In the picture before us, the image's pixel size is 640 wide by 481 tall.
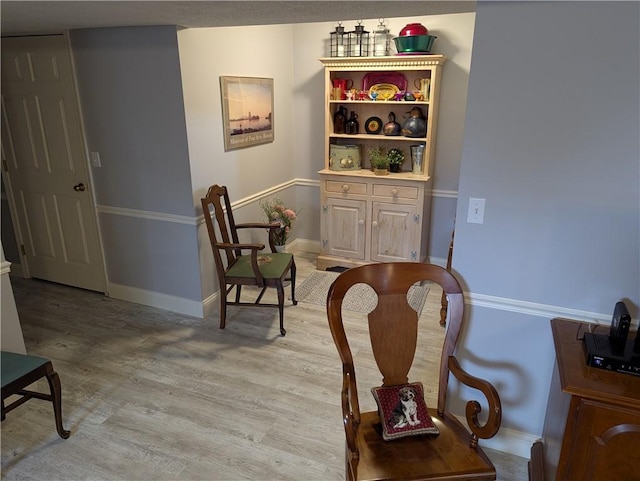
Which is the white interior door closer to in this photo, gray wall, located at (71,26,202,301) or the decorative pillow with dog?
gray wall, located at (71,26,202,301)

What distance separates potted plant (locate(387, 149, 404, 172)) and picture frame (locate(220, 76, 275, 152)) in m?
1.10

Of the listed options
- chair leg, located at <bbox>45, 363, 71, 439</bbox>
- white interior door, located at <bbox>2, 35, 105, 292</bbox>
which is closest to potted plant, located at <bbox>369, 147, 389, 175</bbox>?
white interior door, located at <bbox>2, 35, 105, 292</bbox>

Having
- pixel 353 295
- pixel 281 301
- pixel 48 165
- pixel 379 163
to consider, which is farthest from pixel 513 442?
pixel 48 165

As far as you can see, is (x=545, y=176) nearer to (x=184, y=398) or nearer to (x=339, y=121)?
(x=184, y=398)

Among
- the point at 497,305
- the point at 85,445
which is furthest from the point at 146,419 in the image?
the point at 497,305

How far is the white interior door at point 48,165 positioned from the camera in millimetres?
3289

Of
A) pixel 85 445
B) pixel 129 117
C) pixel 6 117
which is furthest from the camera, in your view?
pixel 6 117

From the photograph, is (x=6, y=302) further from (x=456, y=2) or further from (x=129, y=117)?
(x=456, y=2)

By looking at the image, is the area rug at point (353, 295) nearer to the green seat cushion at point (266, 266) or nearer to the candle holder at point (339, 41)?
the green seat cushion at point (266, 266)

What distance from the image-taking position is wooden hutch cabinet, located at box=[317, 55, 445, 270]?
375 centimetres

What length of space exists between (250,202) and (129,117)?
1.16 meters

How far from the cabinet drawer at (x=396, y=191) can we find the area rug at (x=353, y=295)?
31.2 inches

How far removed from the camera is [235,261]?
10.9 feet

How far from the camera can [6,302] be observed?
2.32 m
